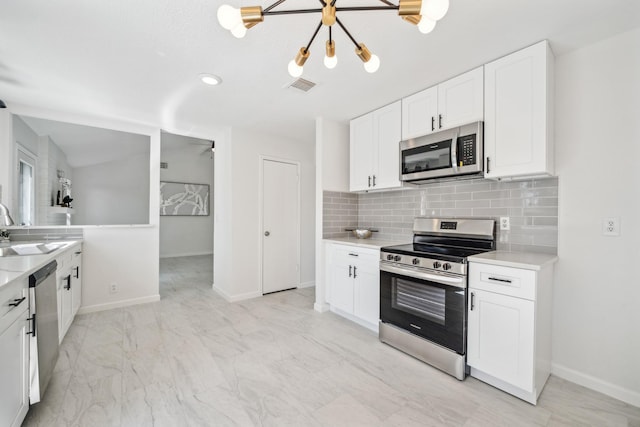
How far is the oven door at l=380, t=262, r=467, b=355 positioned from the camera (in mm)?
2021

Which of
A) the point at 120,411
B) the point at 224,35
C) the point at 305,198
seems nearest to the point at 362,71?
the point at 224,35

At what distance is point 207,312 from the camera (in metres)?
3.39

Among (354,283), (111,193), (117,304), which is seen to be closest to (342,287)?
(354,283)

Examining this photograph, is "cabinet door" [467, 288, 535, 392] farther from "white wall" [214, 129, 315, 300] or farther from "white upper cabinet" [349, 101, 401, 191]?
"white wall" [214, 129, 315, 300]

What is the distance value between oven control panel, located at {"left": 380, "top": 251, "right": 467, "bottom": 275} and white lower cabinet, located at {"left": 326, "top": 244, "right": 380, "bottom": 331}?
0.20 meters

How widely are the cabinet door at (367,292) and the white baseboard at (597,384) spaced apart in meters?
1.42

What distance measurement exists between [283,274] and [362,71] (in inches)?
121

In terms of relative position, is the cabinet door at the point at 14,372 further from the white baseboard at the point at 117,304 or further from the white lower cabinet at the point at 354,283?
the white lower cabinet at the point at 354,283

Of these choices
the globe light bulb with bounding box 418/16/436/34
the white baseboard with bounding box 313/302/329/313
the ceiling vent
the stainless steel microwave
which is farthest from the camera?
the white baseboard with bounding box 313/302/329/313

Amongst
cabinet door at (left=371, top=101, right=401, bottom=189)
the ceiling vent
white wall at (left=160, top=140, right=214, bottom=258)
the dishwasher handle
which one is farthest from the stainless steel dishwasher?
white wall at (left=160, top=140, right=214, bottom=258)

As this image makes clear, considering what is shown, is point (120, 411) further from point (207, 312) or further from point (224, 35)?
point (224, 35)

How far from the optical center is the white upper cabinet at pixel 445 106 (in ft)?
7.45

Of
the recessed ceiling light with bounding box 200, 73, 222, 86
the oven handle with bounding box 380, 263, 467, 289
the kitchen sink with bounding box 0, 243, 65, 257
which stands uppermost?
the recessed ceiling light with bounding box 200, 73, 222, 86

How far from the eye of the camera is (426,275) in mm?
2213
